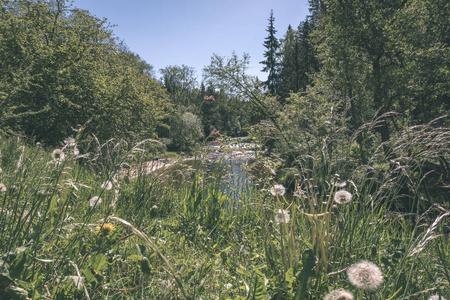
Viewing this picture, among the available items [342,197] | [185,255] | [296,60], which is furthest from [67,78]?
[296,60]

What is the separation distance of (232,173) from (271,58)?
38.9m

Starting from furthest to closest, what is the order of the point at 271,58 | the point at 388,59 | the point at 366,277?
the point at 271,58 < the point at 388,59 < the point at 366,277

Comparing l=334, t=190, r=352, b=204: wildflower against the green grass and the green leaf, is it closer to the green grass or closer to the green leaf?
the green grass

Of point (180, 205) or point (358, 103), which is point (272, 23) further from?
point (180, 205)

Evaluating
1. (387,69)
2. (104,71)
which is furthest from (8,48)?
(387,69)

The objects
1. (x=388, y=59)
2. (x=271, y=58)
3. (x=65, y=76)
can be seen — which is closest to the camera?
(x=388, y=59)

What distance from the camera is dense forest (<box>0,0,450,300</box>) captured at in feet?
4.47

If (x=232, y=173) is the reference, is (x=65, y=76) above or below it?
above

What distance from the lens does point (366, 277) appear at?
96 centimetres

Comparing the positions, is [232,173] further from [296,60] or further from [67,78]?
[296,60]

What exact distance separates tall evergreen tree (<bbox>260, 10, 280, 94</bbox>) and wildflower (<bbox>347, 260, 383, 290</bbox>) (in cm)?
3911

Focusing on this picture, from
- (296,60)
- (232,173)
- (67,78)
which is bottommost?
(232,173)

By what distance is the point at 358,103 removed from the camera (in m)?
11.4

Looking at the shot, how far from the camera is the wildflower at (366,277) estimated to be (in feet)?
3.05
